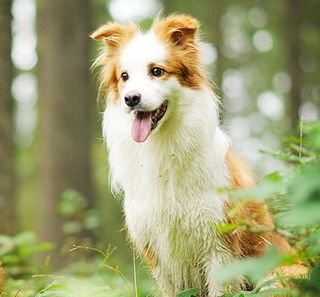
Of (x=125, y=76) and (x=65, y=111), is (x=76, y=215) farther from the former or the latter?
(x=125, y=76)

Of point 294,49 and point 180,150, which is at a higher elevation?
point 180,150

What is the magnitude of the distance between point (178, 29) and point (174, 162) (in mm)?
1022

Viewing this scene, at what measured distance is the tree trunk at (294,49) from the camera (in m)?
15.7

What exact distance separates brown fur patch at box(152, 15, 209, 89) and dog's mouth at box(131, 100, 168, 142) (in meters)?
0.28

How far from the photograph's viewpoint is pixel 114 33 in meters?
5.16

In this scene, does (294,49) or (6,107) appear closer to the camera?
(6,107)

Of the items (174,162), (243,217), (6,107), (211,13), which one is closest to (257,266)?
(243,217)

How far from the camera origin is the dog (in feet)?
15.4

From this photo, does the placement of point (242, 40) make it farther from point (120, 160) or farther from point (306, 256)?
point (306, 256)

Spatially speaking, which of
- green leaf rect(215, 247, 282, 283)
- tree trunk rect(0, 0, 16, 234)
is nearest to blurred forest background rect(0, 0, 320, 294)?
tree trunk rect(0, 0, 16, 234)

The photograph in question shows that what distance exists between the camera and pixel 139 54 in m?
4.82

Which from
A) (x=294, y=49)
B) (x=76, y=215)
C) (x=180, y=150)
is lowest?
(x=76, y=215)

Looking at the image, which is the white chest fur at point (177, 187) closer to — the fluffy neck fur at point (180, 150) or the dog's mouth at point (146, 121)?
the fluffy neck fur at point (180, 150)

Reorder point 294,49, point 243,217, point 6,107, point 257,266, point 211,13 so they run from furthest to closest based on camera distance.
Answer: point 211,13 → point 294,49 → point 6,107 → point 243,217 → point 257,266
